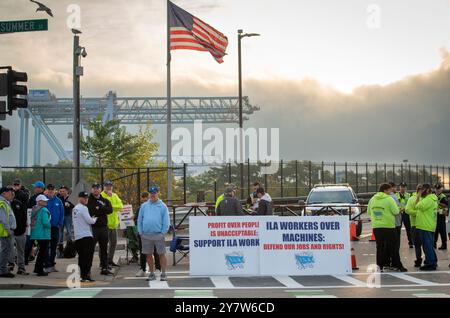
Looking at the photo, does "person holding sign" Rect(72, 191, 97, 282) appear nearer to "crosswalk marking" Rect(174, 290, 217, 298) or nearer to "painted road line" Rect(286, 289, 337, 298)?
"crosswalk marking" Rect(174, 290, 217, 298)

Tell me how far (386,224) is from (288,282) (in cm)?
301

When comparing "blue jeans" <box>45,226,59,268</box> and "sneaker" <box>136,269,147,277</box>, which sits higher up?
"blue jeans" <box>45,226,59,268</box>

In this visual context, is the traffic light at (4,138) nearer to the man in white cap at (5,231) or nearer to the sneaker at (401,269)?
the man in white cap at (5,231)

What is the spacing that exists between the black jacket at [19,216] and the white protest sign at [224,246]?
3.81m

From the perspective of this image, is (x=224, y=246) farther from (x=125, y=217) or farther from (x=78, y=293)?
(x=78, y=293)

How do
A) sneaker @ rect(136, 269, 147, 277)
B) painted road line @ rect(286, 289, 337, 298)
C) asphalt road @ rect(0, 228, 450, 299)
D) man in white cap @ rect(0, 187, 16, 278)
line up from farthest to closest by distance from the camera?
sneaker @ rect(136, 269, 147, 277) < man in white cap @ rect(0, 187, 16, 278) < asphalt road @ rect(0, 228, 450, 299) < painted road line @ rect(286, 289, 337, 298)

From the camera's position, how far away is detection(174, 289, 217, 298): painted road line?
46.4ft

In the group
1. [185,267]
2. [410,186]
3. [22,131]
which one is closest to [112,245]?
[185,267]

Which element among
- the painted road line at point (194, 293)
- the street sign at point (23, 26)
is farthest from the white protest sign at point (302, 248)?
the street sign at point (23, 26)

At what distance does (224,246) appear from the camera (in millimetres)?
17797

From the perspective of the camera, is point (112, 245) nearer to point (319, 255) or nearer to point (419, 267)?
point (319, 255)

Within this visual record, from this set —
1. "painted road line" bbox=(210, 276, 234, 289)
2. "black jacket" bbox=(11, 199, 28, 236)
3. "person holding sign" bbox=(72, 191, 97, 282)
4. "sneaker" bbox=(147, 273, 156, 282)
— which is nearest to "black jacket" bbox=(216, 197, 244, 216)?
"painted road line" bbox=(210, 276, 234, 289)

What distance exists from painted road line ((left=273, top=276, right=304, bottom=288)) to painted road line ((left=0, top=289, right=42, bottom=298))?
16.6 feet

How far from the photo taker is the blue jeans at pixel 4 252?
54.7ft
